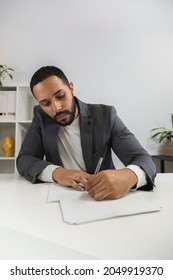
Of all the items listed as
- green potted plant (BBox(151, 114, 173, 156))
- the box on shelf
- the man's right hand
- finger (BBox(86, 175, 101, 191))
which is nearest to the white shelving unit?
the box on shelf

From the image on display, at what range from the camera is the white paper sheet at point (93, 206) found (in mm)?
446

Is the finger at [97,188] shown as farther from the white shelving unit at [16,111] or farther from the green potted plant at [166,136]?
the green potted plant at [166,136]

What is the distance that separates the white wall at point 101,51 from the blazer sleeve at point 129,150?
48.4 inches

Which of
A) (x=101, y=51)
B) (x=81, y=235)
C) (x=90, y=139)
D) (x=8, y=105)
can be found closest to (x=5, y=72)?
(x=8, y=105)

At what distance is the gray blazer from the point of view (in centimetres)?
104

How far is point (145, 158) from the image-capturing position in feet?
2.79

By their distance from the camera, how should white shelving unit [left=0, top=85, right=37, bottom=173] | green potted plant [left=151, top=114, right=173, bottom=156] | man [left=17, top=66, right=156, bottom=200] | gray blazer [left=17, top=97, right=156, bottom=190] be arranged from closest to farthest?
1. man [left=17, top=66, right=156, bottom=200]
2. gray blazer [left=17, top=97, right=156, bottom=190]
3. white shelving unit [left=0, top=85, right=37, bottom=173]
4. green potted plant [left=151, top=114, right=173, bottom=156]

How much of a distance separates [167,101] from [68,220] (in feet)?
7.41

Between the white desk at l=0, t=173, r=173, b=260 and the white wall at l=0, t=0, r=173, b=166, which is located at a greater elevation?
the white wall at l=0, t=0, r=173, b=166

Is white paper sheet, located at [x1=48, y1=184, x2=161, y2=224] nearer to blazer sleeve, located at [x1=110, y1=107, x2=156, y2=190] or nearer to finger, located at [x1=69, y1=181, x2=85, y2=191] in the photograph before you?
finger, located at [x1=69, y1=181, x2=85, y2=191]

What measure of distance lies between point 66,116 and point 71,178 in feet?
1.56

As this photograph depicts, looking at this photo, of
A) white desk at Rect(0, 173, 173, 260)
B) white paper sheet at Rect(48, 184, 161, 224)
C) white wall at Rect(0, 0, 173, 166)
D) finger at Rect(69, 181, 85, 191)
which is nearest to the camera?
white desk at Rect(0, 173, 173, 260)
